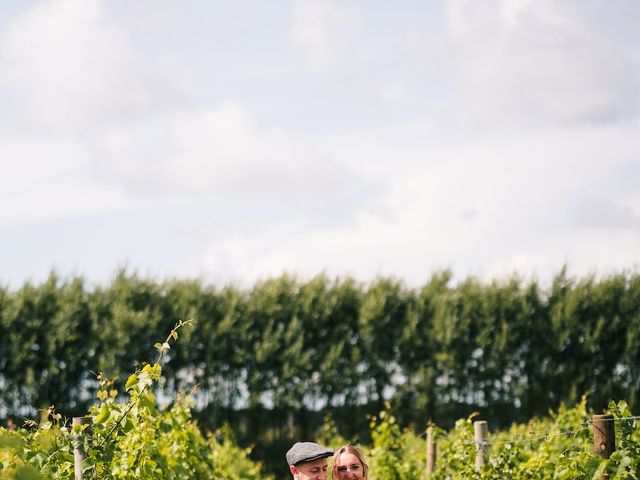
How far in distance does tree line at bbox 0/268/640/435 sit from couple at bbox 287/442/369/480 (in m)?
14.8

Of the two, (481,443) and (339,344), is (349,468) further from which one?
(339,344)

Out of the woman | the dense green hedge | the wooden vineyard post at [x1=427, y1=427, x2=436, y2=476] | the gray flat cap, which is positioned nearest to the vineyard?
the wooden vineyard post at [x1=427, y1=427, x2=436, y2=476]

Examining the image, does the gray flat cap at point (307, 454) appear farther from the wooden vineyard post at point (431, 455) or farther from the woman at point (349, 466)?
the wooden vineyard post at point (431, 455)

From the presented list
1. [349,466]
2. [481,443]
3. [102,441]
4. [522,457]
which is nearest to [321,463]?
[349,466]

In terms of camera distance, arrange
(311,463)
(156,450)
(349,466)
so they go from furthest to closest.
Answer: (156,450), (349,466), (311,463)

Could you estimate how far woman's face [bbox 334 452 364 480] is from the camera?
5738 mm

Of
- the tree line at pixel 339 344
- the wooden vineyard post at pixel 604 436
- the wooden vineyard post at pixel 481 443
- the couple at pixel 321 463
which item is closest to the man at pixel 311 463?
the couple at pixel 321 463

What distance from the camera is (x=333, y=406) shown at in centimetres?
2088

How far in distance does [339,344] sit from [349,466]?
15.2m

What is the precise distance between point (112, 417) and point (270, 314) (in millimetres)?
15026

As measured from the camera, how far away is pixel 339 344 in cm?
2094

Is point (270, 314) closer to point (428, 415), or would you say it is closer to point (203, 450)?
point (428, 415)

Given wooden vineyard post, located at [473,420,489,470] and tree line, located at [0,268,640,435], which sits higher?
tree line, located at [0,268,640,435]

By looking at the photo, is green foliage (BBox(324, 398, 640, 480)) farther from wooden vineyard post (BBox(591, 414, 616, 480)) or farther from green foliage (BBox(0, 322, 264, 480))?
green foliage (BBox(0, 322, 264, 480))
